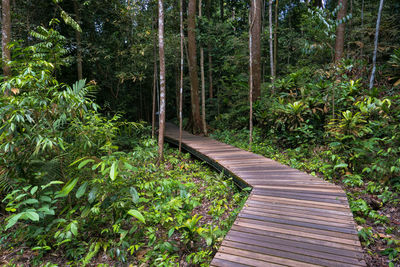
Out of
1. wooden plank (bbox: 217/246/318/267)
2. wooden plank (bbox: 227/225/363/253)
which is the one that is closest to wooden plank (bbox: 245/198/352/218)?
wooden plank (bbox: 227/225/363/253)

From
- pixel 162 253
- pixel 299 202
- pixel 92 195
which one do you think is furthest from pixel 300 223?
pixel 92 195

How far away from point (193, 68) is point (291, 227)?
973 cm

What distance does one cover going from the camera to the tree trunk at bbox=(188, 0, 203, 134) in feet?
35.3

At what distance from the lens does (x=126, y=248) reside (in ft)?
11.6

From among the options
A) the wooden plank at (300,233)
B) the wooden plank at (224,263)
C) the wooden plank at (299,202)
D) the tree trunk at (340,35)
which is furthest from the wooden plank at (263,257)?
the tree trunk at (340,35)

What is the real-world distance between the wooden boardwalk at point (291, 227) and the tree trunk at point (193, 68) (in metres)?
7.28

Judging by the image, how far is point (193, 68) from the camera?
37.7 ft

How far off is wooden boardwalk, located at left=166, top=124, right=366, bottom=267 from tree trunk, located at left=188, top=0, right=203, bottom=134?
23.9 ft

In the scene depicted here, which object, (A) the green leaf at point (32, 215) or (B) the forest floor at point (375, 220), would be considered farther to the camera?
(B) the forest floor at point (375, 220)

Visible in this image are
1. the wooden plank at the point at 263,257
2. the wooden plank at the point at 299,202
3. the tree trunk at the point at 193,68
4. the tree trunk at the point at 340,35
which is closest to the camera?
the wooden plank at the point at 263,257

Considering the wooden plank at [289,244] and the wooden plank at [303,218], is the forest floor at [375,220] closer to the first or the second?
the wooden plank at [303,218]

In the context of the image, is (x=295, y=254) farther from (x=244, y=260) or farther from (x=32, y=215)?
(x=32, y=215)

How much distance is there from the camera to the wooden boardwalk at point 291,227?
2.51m

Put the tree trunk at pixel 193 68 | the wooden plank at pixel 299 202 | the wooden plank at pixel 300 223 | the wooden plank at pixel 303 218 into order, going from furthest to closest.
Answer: the tree trunk at pixel 193 68 < the wooden plank at pixel 299 202 < the wooden plank at pixel 303 218 < the wooden plank at pixel 300 223
